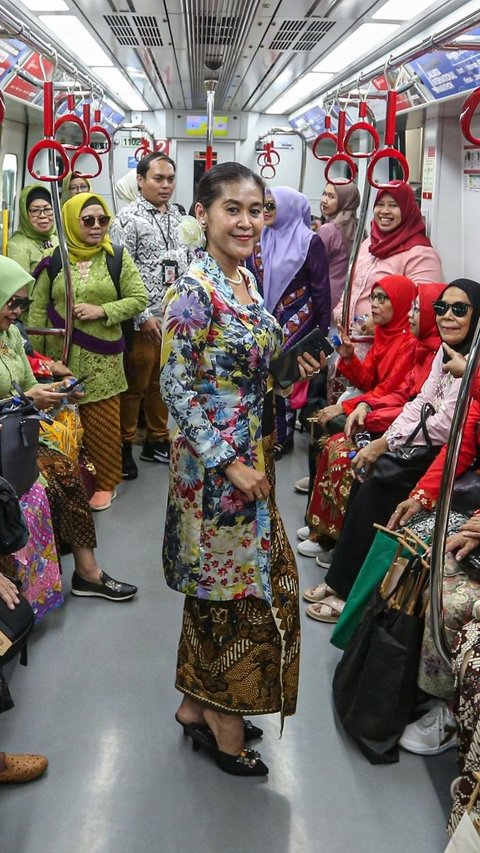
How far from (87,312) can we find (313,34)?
7.28 feet

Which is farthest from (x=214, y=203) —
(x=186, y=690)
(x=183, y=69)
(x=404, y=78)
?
(x=183, y=69)

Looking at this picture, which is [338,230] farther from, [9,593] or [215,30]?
[9,593]

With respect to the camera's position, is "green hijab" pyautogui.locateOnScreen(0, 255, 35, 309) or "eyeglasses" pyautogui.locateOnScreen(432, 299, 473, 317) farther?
"eyeglasses" pyautogui.locateOnScreen(432, 299, 473, 317)

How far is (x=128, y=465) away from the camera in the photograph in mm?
5176

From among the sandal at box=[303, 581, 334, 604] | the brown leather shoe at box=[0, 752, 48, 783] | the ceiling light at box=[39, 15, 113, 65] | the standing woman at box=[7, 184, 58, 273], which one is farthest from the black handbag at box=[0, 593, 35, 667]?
the ceiling light at box=[39, 15, 113, 65]

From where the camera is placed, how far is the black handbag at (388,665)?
8.39 feet

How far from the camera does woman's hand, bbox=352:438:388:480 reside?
3.42 m

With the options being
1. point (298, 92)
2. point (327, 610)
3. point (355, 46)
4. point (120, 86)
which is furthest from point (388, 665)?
point (120, 86)

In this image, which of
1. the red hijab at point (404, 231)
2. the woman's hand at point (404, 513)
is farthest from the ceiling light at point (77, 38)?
the woman's hand at point (404, 513)

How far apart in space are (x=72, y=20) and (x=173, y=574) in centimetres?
388

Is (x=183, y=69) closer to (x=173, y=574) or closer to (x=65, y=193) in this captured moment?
(x=65, y=193)

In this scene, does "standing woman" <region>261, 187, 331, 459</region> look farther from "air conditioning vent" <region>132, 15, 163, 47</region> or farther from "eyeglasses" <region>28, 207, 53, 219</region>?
"eyeglasses" <region>28, 207, 53, 219</region>

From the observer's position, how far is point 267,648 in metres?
2.43

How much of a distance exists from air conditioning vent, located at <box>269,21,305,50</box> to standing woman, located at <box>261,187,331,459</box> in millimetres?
940
